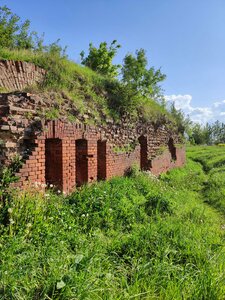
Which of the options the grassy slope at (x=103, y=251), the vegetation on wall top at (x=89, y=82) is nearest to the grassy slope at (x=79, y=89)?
the vegetation on wall top at (x=89, y=82)

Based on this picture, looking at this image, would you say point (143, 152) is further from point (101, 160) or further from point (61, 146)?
point (61, 146)

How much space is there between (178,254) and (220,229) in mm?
2339

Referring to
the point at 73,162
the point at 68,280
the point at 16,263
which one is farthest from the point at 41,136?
the point at 68,280

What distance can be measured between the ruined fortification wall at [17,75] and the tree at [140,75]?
4548 mm

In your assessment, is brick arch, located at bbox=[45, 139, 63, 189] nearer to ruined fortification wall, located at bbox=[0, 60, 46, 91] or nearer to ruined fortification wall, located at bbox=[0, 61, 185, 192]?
ruined fortification wall, located at bbox=[0, 61, 185, 192]

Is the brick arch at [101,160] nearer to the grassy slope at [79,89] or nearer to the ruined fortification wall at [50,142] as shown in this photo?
the ruined fortification wall at [50,142]

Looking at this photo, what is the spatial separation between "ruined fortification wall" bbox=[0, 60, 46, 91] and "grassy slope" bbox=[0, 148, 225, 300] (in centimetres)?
275

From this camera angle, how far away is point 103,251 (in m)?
4.27

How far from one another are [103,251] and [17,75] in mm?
4613

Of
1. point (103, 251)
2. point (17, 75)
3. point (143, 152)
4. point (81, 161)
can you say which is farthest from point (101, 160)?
point (103, 251)

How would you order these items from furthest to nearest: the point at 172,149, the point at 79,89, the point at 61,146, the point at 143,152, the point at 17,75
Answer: the point at 172,149
the point at 143,152
the point at 79,89
the point at 17,75
the point at 61,146

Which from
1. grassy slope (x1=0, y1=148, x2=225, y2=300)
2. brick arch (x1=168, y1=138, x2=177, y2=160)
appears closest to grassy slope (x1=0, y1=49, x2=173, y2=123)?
grassy slope (x1=0, y1=148, x2=225, y2=300)

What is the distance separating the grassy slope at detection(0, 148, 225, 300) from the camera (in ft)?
9.94

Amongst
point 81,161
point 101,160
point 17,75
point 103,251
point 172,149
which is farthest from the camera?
point 172,149
